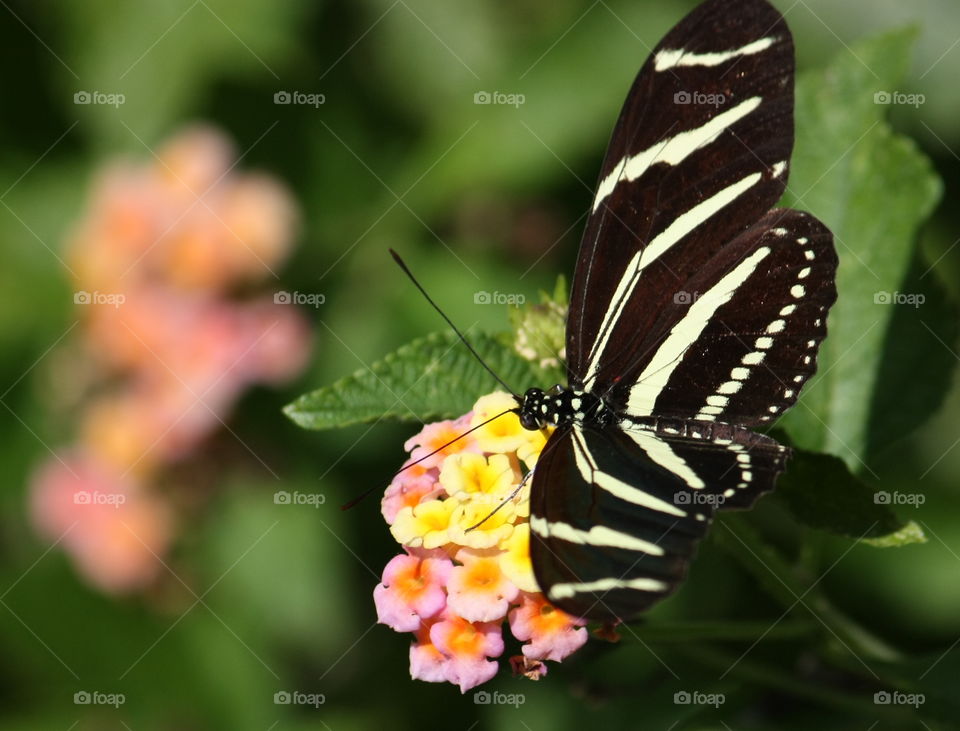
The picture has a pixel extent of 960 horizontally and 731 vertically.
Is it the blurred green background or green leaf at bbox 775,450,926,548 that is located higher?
the blurred green background

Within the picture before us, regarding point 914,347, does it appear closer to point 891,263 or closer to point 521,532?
point 891,263

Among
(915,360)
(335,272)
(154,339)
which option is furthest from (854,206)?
(154,339)

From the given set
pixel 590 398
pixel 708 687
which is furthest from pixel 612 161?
pixel 708 687

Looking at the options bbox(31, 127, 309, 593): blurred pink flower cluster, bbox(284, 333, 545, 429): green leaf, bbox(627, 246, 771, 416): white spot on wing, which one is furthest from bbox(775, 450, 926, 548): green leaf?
bbox(31, 127, 309, 593): blurred pink flower cluster

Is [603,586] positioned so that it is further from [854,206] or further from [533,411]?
[854,206]

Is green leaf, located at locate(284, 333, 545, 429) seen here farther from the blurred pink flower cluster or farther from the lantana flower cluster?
the blurred pink flower cluster

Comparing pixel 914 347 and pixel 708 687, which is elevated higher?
pixel 914 347

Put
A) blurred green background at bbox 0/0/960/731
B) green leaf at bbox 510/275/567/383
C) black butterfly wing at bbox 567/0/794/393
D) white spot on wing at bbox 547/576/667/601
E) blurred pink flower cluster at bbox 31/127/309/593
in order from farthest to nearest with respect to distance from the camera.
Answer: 1. blurred pink flower cluster at bbox 31/127/309/593
2. blurred green background at bbox 0/0/960/731
3. green leaf at bbox 510/275/567/383
4. black butterfly wing at bbox 567/0/794/393
5. white spot on wing at bbox 547/576/667/601
